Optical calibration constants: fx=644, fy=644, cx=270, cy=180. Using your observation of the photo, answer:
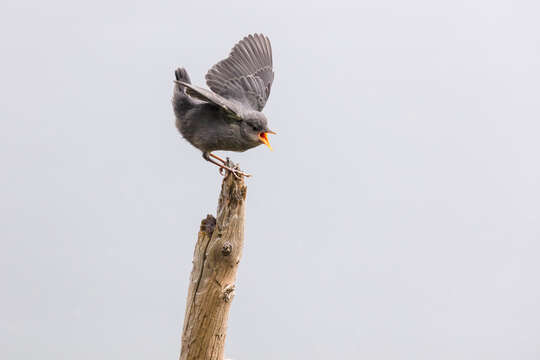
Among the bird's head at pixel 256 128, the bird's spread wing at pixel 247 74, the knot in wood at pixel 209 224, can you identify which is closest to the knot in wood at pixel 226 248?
the knot in wood at pixel 209 224

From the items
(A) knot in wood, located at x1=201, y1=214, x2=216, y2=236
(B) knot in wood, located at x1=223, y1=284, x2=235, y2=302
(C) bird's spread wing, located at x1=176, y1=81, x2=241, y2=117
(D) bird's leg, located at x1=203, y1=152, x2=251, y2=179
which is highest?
(C) bird's spread wing, located at x1=176, y1=81, x2=241, y2=117

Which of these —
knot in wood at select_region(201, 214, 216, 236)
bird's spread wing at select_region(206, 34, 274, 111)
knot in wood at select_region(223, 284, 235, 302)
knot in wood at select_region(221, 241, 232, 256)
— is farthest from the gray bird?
knot in wood at select_region(223, 284, 235, 302)

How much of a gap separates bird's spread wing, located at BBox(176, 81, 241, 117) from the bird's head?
99mm

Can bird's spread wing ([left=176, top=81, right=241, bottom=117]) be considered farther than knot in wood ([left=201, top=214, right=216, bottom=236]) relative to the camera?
No

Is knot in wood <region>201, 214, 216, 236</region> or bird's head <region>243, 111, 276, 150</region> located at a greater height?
bird's head <region>243, 111, 276, 150</region>

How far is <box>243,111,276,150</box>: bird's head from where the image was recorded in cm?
482

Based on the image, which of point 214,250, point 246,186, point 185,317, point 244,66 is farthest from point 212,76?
point 185,317

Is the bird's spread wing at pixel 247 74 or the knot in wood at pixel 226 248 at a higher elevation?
the bird's spread wing at pixel 247 74

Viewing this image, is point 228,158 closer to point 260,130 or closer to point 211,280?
point 260,130

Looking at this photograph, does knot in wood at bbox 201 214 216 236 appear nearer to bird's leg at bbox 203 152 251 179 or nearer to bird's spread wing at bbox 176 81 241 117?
bird's leg at bbox 203 152 251 179

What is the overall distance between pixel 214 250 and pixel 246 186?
494mm

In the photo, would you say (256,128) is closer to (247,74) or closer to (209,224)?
(209,224)

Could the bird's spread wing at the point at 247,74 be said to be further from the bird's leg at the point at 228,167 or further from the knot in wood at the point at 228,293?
the knot in wood at the point at 228,293

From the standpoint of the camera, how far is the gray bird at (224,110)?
4785mm
